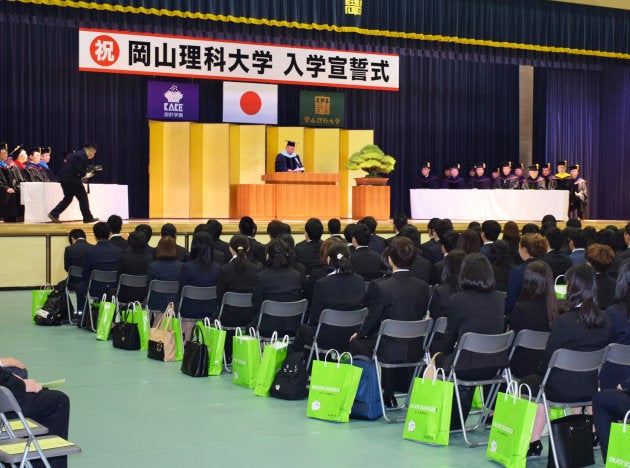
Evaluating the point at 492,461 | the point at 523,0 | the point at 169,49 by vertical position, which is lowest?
the point at 492,461

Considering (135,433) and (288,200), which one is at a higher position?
(288,200)

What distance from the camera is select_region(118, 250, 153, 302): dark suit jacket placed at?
9117 millimetres

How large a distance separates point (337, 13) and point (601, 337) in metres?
11.0

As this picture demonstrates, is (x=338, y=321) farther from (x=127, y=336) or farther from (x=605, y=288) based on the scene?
(x=127, y=336)

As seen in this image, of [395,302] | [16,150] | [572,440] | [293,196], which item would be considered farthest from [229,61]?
[572,440]

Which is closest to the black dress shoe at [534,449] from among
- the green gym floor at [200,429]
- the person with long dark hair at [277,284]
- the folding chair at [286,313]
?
the green gym floor at [200,429]

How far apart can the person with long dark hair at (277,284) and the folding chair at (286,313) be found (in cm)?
2

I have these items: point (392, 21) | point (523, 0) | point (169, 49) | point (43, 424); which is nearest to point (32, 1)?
point (169, 49)

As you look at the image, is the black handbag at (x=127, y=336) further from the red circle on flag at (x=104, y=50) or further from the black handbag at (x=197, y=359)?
the red circle on flag at (x=104, y=50)

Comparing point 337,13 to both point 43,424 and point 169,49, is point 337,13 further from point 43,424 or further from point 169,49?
point 43,424

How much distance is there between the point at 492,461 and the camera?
17.4 ft

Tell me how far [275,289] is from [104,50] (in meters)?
8.98

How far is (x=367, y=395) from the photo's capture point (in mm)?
6168

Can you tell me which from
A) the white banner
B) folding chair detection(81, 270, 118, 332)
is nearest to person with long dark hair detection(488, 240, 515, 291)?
folding chair detection(81, 270, 118, 332)
